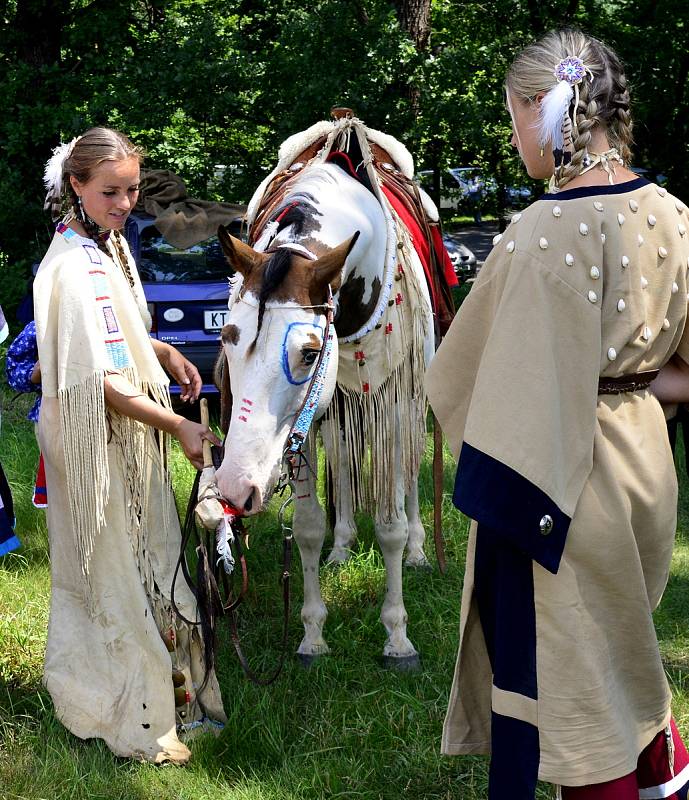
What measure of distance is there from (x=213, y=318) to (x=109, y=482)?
12.5 feet

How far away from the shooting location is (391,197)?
12.6ft

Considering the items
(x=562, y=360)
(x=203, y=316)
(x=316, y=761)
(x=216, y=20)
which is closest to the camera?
(x=562, y=360)

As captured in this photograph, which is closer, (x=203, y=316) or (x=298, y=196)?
(x=298, y=196)

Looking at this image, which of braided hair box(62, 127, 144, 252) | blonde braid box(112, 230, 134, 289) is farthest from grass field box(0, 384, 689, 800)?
Answer: braided hair box(62, 127, 144, 252)

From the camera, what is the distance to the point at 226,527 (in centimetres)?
255

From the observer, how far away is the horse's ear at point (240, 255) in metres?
2.62

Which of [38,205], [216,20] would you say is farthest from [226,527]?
[38,205]

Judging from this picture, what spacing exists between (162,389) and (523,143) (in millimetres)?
1480

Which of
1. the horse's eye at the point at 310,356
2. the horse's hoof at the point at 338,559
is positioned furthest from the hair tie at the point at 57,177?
the horse's hoof at the point at 338,559

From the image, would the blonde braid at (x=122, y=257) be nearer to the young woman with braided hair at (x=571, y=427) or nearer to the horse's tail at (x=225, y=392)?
the horse's tail at (x=225, y=392)

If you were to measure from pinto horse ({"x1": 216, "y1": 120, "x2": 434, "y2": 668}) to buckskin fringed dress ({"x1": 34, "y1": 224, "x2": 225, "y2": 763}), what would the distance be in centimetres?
42

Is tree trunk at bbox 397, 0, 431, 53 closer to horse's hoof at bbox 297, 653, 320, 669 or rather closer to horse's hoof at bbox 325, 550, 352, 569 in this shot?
horse's hoof at bbox 325, 550, 352, 569

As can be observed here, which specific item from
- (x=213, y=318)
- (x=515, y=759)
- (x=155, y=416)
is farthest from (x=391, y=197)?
(x=213, y=318)

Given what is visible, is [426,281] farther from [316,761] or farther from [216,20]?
[216,20]
